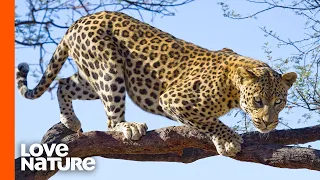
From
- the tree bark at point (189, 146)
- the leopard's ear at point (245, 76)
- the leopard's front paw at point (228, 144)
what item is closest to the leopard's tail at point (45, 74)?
the tree bark at point (189, 146)

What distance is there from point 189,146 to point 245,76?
2.41ft

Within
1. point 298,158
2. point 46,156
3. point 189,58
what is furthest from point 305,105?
point 46,156

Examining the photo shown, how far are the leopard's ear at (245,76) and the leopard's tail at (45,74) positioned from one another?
6.25ft

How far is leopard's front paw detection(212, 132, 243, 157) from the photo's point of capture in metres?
6.01

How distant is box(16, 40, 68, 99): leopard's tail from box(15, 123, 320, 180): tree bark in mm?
809

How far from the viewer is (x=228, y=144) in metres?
6.04

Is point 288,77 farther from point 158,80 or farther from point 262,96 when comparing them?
point 158,80

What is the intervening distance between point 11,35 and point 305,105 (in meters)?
3.01

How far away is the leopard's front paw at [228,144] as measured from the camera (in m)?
6.01

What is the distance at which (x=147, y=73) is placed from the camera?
6.66 m

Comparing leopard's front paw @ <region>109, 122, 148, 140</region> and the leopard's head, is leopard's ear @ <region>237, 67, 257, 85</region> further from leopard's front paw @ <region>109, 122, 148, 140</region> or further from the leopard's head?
leopard's front paw @ <region>109, 122, 148, 140</region>

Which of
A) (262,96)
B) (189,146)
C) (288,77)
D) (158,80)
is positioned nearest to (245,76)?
(262,96)

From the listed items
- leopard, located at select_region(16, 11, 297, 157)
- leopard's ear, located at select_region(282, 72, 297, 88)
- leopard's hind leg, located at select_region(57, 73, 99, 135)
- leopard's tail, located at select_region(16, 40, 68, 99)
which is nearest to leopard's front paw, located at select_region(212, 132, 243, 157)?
leopard, located at select_region(16, 11, 297, 157)

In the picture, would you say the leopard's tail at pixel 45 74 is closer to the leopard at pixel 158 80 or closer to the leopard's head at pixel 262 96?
the leopard at pixel 158 80
